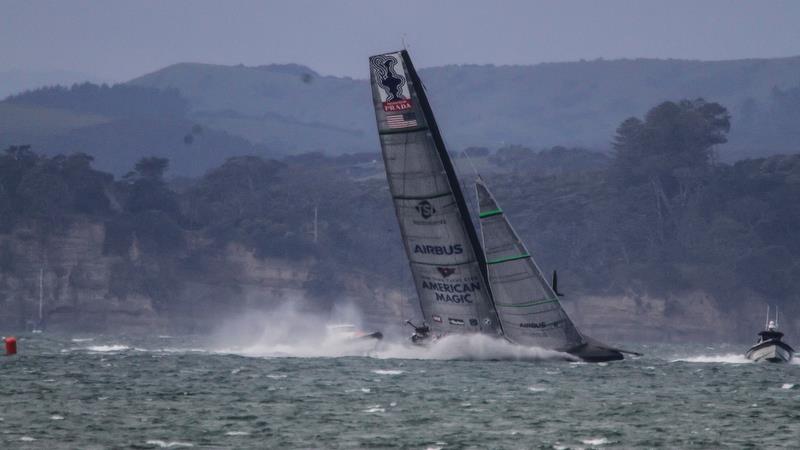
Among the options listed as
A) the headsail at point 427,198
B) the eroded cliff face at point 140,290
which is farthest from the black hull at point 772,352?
the eroded cliff face at point 140,290

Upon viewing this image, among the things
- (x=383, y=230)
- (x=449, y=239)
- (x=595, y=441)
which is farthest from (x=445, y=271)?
(x=383, y=230)

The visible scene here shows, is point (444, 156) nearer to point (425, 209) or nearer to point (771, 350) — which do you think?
point (425, 209)

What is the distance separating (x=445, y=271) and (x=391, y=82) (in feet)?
20.9

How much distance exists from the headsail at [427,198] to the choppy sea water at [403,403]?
208 centimetres

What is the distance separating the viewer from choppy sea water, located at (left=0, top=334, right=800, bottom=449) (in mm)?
32781

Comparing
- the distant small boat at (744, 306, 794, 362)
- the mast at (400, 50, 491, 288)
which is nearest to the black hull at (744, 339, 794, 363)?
the distant small boat at (744, 306, 794, 362)

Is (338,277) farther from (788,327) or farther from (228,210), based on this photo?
(788,327)

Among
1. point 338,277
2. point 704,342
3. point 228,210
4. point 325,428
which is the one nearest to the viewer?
point 325,428

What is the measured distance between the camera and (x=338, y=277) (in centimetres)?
→ 17238

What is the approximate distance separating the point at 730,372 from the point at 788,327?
108171 millimetres

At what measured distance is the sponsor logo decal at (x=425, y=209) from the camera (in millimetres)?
52281

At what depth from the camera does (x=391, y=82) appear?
170ft

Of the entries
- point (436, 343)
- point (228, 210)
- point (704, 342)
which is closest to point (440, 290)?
point (436, 343)

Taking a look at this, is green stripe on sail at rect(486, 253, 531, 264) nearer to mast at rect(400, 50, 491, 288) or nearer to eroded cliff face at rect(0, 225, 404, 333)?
mast at rect(400, 50, 491, 288)
